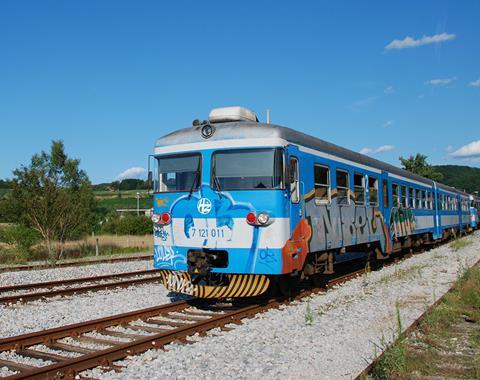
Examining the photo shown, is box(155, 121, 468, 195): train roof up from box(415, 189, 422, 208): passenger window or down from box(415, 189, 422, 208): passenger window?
up

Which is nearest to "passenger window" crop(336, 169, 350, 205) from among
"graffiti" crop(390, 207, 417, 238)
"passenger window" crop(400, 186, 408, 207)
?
"graffiti" crop(390, 207, 417, 238)

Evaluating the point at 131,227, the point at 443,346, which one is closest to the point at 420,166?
the point at 131,227

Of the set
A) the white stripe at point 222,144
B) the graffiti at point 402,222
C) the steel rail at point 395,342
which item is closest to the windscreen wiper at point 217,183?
the white stripe at point 222,144

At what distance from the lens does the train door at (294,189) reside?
8.64 meters

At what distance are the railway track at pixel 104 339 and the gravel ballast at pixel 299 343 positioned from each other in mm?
182

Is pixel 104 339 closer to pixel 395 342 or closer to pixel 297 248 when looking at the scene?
pixel 297 248

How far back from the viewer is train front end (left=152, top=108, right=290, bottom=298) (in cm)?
830

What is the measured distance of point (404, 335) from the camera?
6.44 metres

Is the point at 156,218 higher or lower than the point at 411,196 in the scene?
lower

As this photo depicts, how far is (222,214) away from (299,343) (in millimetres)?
2707

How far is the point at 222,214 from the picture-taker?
852 cm

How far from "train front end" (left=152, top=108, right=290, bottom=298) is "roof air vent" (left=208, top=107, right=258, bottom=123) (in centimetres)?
30

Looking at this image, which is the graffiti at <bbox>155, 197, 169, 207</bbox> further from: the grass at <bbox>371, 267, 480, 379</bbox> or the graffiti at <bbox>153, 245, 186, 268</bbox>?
the grass at <bbox>371, 267, 480, 379</bbox>

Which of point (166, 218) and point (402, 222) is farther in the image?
point (402, 222)
